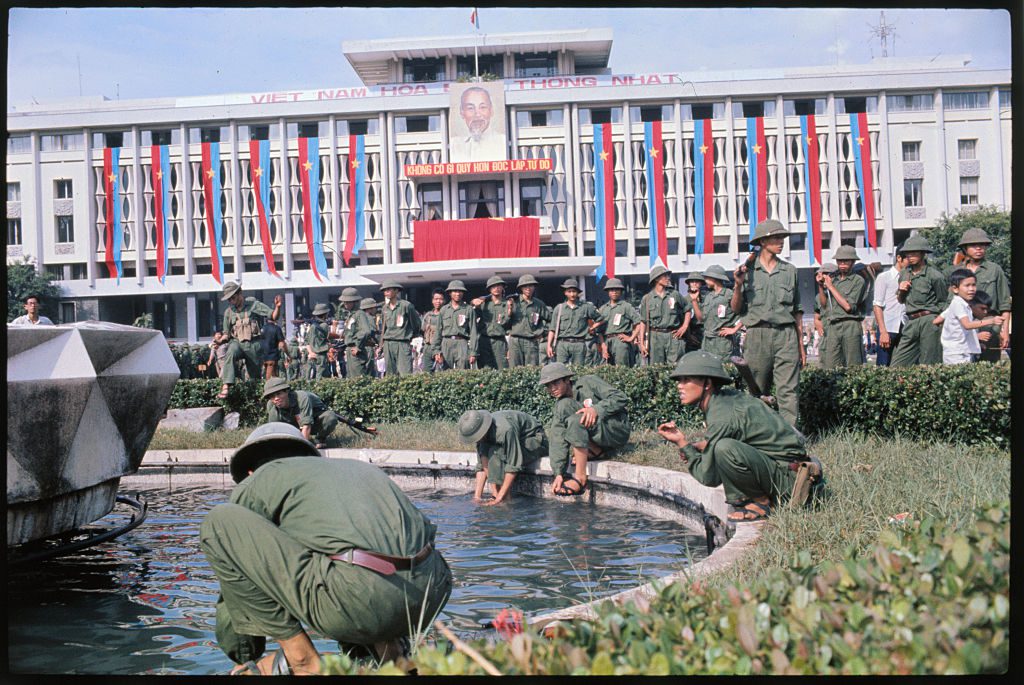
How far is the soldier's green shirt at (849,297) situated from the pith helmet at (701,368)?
18.1 ft

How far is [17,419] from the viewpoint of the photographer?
5418mm

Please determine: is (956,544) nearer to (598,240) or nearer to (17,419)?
(17,419)

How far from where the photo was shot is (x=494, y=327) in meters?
15.2

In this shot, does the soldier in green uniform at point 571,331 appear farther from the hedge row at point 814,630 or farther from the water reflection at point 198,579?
the hedge row at point 814,630

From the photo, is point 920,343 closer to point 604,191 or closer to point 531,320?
point 531,320

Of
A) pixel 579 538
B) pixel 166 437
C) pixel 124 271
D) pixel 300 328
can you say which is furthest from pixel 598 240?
pixel 579 538

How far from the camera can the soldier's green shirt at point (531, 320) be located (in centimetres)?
1477

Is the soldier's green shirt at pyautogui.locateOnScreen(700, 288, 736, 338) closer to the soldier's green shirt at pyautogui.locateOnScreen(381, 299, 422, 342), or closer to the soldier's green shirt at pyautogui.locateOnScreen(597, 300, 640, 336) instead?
the soldier's green shirt at pyautogui.locateOnScreen(597, 300, 640, 336)

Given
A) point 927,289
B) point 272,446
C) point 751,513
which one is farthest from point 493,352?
point 272,446

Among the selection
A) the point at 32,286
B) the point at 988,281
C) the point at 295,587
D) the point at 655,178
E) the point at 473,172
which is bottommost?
the point at 295,587

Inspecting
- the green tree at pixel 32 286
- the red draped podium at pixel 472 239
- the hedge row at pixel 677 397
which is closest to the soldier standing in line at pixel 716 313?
the hedge row at pixel 677 397

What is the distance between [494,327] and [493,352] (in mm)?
400

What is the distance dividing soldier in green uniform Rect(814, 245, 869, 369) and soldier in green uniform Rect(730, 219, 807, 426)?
107 inches

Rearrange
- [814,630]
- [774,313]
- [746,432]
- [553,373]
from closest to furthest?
[814,630] → [746,432] → [774,313] → [553,373]
